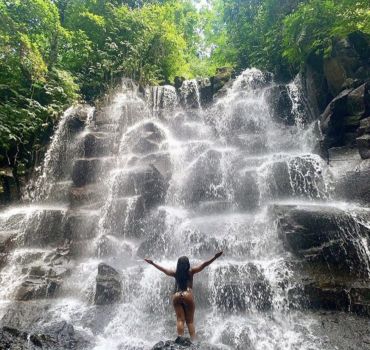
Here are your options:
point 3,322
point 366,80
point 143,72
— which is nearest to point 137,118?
point 143,72

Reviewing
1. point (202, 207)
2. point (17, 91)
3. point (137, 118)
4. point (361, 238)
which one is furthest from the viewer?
point (137, 118)

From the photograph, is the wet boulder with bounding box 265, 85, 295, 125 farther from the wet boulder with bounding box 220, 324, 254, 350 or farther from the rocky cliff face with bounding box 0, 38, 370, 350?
the wet boulder with bounding box 220, 324, 254, 350

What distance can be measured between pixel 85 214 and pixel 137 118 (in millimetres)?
8014

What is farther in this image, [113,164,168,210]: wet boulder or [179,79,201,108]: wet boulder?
[179,79,201,108]: wet boulder

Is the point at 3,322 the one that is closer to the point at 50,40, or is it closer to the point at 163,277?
the point at 163,277

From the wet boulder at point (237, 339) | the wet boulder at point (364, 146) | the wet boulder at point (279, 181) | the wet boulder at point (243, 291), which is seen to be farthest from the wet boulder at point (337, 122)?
the wet boulder at point (237, 339)

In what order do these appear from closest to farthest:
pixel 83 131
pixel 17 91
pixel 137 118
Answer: pixel 17 91
pixel 83 131
pixel 137 118

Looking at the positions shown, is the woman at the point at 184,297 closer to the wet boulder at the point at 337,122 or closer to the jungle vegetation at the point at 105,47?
the wet boulder at the point at 337,122

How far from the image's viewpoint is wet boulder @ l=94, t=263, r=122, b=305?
8.74m

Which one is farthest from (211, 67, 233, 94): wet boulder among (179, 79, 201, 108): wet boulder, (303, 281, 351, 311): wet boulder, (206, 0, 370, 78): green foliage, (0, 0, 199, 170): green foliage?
(303, 281, 351, 311): wet boulder

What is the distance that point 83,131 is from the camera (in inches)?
683

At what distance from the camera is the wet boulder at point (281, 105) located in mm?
17938

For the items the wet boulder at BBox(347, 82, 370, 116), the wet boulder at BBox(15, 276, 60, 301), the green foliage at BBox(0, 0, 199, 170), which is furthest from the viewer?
the green foliage at BBox(0, 0, 199, 170)

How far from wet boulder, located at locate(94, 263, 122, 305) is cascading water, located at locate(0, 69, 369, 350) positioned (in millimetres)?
220
